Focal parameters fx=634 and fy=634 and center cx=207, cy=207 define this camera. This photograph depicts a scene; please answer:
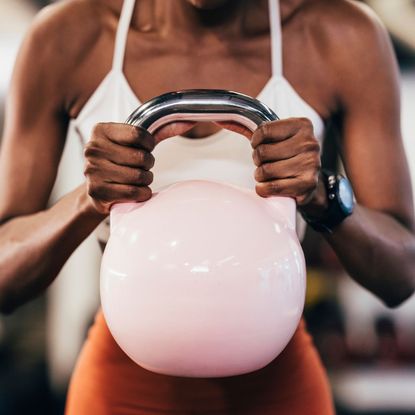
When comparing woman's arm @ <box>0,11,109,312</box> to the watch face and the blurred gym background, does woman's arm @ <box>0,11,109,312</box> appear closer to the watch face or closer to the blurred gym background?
the watch face

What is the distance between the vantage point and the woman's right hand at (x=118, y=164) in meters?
0.57

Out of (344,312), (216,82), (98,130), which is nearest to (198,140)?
(216,82)

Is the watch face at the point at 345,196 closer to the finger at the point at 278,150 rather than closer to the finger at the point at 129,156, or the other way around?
the finger at the point at 278,150

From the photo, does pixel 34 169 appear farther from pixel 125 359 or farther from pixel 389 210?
pixel 389 210

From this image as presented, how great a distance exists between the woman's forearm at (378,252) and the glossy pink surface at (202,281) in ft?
0.72

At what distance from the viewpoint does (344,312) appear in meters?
2.23

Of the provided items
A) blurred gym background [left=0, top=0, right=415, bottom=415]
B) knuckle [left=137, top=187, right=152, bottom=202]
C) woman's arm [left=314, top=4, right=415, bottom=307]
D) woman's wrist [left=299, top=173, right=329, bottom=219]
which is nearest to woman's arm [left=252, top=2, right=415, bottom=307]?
woman's arm [left=314, top=4, right=415, bottom=307]

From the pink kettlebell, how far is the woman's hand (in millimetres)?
13

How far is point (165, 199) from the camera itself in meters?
0.56

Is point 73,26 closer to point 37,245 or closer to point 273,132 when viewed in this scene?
point 37,245

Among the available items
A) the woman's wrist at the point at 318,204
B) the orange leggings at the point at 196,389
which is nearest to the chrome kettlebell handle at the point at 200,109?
the woman's wrist at the point at 318,204

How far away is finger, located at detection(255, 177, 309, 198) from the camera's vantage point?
57 cm

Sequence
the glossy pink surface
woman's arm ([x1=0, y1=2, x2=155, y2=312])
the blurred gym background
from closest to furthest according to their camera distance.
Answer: the glossy pink surface < woman's arm ([x1=0, y1=2, x2=155, y2=312]) < the blurred gym background

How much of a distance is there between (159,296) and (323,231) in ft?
0.95
